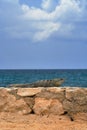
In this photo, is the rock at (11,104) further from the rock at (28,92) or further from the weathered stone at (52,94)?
the weathered stone at (52,94)

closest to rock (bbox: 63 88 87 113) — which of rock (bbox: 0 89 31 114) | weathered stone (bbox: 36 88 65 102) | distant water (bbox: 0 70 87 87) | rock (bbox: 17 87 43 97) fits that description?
weathered stone (bbox: 36 88 65 102)

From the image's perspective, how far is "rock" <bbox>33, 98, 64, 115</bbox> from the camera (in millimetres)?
9508

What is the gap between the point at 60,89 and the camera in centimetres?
959

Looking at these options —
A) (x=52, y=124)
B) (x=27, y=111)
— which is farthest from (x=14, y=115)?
(x=52, y=124)

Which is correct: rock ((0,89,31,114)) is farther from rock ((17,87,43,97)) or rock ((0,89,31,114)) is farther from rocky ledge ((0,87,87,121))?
rock ((17,87,43,97))

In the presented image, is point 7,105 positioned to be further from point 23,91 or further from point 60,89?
point 60,89

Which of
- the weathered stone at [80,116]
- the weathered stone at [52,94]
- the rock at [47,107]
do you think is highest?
the weathered stone at [52,94]

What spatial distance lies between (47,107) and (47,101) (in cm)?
14

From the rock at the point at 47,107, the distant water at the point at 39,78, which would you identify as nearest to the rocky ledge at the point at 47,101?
the rock at the point at 47,107

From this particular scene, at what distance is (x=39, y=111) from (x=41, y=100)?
247 millimetres

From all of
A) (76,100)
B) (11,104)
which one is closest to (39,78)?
(11,104)

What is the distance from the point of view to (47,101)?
Result: 962cm

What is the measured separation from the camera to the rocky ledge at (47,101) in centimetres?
942

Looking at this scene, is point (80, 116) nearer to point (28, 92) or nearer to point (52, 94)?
point (52, 94)
